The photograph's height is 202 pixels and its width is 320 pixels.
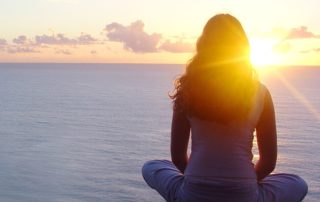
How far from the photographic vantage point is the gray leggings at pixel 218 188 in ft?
11.0

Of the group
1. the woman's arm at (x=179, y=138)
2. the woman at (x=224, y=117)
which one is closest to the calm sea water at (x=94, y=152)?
the woman's arm at (x=179, y=138)

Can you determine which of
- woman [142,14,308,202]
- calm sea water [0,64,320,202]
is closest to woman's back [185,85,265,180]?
woman [142,14,308,202]

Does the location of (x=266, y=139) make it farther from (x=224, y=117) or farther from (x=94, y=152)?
(x=94, y=152)

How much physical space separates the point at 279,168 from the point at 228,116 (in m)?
20.4

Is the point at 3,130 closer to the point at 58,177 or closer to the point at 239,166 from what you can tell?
the point at 58,177

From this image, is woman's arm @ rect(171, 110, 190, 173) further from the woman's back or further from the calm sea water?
the calm sea water

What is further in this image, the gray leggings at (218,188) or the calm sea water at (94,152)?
the calm sea water at (94,152)

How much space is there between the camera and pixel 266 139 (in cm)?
366

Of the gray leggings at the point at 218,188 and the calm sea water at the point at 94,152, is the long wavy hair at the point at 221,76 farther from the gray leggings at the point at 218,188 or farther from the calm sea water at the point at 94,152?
the calm sea water at the point at 94,152

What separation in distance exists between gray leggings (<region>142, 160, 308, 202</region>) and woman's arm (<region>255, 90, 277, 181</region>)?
95 mm

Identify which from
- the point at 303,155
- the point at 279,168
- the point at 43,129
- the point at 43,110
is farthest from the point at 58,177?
the point at 43,110

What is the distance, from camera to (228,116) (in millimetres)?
3402

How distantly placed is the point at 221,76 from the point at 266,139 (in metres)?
0.59

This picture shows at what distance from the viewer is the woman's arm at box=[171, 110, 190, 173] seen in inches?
144
